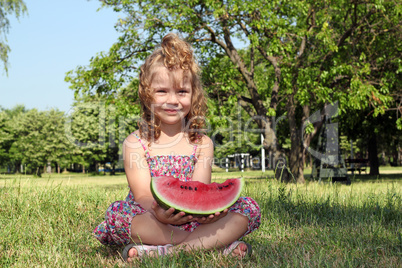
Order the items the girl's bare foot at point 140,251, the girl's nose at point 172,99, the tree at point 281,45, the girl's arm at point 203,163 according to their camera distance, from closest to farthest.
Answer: the girl's bare foot at point 140,251, the girl's nose at point 172,99, the girl's arm at point 203,163, the tree at point 281,45

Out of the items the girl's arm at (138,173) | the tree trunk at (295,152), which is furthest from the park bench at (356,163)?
the girl's arm at (138,173)

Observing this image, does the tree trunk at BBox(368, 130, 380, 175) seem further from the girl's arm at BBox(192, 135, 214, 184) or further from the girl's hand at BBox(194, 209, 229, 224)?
the girl's hand at BBox(194, 209, 229, 224)

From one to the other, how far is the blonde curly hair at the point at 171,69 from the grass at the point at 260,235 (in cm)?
106

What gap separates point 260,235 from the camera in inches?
142

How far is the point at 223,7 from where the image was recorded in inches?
465

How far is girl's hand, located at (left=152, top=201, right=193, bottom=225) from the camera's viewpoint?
2670 millimetres

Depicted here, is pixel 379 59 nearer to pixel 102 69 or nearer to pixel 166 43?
pixel 102 69

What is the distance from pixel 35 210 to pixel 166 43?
7.90ft

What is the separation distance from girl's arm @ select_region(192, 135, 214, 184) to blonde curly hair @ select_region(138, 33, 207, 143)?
8 cm

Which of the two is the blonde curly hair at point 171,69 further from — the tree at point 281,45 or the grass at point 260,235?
the tree at point 281,45

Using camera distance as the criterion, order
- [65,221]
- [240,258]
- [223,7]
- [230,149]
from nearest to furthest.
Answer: [240,258], [65,221], [223,7], [230,149]

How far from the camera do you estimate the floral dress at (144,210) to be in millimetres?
2908

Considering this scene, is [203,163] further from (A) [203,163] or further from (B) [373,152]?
(B) [373,152]

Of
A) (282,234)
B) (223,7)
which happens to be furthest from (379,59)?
(282,234)
